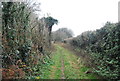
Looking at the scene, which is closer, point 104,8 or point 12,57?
point 12,57

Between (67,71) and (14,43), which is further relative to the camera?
(67,71)

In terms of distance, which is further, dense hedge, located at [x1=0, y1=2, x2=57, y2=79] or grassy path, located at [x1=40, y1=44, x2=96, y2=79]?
grassy path, located at [x1=40, y1=44, x2=96, y2=79]

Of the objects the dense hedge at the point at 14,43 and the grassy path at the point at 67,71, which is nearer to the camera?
the dense hedge at the point at 14,43

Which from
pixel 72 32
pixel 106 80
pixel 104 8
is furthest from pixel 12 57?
pixel 72 32

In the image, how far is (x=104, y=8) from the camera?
43.3 feet

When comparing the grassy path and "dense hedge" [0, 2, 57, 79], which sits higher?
"dense hedge" [0, 2, 57, 79]

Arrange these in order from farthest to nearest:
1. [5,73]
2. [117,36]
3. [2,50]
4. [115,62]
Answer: [117,36], [115,62], [2,50], [5,73]

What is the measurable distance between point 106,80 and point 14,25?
6.13m

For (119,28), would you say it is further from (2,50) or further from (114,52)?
(2,50)

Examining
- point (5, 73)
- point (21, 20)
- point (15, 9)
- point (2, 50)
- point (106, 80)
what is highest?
point (15, 9)

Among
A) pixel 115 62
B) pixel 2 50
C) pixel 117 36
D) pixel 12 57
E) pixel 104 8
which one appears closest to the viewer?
pixel 2 50

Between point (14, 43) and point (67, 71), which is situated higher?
point (14, 43)

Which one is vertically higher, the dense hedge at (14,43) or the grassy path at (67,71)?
the dense hedge at (14,43)

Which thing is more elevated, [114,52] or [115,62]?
[114,52]
